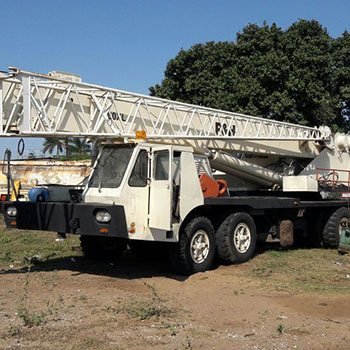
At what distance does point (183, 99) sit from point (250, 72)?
411cm

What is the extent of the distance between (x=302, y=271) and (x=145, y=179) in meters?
3.44

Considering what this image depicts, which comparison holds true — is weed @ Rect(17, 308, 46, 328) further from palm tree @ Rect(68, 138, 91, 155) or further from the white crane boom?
palm tree @ Rect(68, 138, 91, 155)

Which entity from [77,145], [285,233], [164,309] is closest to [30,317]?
[164,309]

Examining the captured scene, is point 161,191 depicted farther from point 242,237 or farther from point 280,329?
point 280,329

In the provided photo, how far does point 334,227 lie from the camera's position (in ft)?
43.0

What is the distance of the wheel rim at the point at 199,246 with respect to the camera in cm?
944

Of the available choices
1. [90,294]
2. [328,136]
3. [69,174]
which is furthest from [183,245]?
Answer: [69,174]

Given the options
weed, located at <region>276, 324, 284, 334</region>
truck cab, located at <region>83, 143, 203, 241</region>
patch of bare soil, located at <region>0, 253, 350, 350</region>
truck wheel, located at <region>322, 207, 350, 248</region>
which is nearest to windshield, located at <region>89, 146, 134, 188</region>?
truck cab, located at <region>83, 143, 203, 241</region>

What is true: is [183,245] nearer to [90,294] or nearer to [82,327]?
[90,294]

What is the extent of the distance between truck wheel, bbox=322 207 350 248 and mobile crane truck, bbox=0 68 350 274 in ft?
2.22

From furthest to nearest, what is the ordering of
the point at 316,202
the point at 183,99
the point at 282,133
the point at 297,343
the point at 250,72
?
1. the point at 183,99
2. the point at 250,72
3. the point at 282,133
4. the point at 316,202
5. the point at 297,343

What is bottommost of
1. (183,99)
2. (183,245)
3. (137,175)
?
(183,245)

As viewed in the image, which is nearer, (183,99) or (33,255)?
(33,255)

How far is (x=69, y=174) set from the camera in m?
21.5
